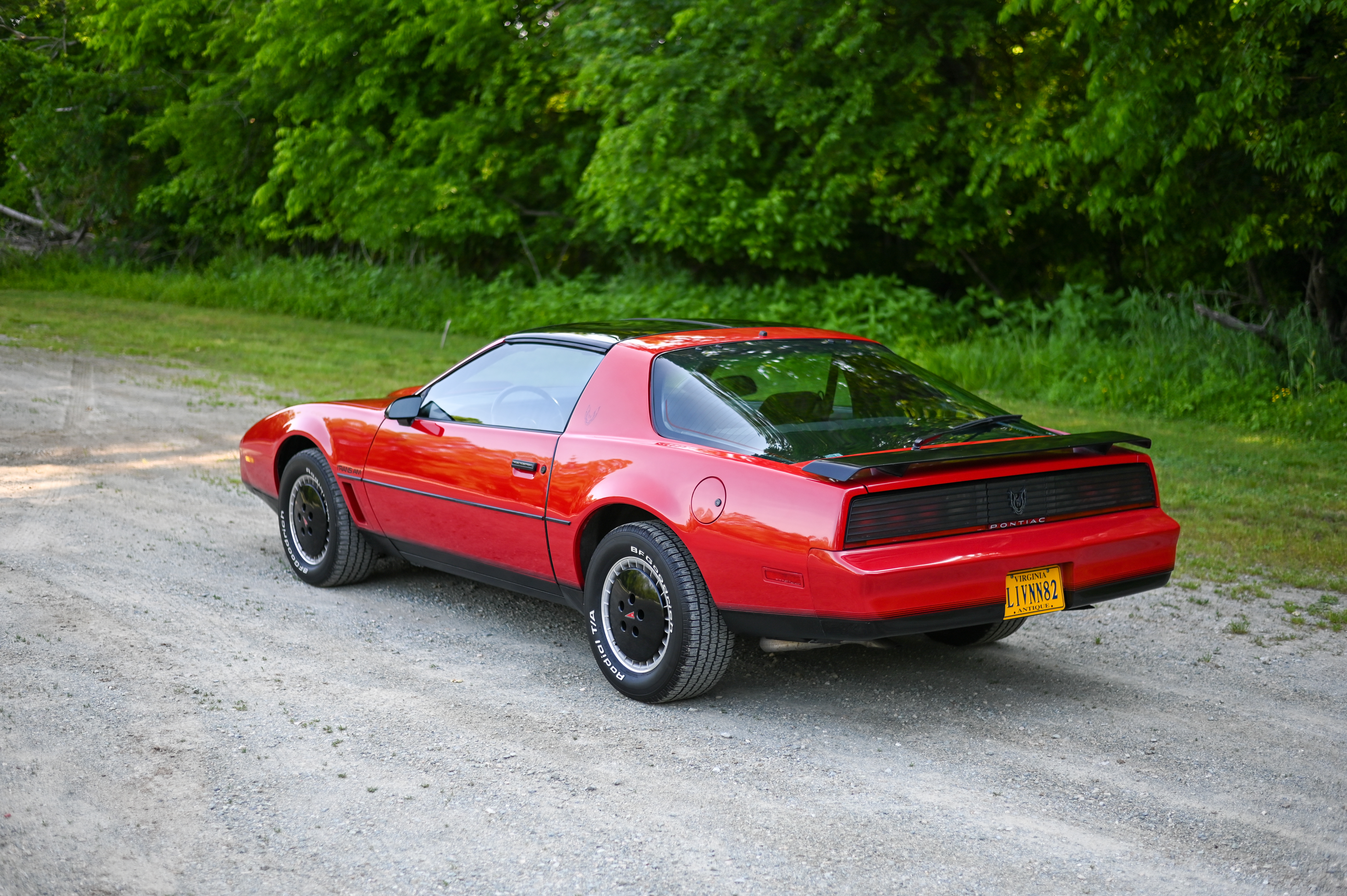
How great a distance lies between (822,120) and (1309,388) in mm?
7779

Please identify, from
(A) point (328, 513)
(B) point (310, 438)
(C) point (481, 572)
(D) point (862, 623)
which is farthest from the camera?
(B) point (310, 438)

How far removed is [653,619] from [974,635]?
170 centimetres

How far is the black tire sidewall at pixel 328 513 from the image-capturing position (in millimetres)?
6418

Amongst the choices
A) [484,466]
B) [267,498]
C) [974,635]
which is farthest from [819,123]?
[484,466]

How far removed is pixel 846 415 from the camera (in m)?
5.18

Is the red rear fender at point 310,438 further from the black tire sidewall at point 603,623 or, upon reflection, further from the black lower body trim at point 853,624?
the black lower body trim at point 853,624

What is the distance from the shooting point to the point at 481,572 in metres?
5.68

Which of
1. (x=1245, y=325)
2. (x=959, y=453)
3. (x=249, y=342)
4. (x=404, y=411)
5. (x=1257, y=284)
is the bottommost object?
(x=249, y=342)

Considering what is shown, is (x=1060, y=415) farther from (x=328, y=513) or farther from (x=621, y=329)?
(x=328, y=513)

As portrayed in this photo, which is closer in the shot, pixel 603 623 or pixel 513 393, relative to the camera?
pixel 603 623

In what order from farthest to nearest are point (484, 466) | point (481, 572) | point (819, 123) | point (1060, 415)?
point (819, 123) → point (1060, 415) → point (481, 572) → point (484, 466)

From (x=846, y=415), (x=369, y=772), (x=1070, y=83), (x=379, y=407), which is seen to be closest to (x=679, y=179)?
(x=1070, y=83)

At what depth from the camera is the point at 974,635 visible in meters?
5.71

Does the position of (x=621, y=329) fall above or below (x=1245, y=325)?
below
